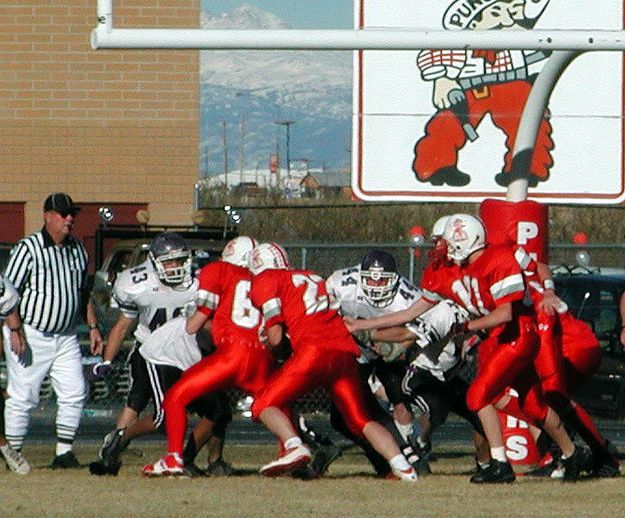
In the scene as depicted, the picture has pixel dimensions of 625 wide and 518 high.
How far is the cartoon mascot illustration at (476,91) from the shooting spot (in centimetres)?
1207

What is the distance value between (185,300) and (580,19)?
3343 millimetres

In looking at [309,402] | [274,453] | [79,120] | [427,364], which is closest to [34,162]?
[79,120]

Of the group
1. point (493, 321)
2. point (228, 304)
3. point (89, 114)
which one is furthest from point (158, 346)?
point (89, 114)

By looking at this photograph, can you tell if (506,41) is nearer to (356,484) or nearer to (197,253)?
(356,484)

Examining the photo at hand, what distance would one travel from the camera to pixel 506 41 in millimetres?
10039

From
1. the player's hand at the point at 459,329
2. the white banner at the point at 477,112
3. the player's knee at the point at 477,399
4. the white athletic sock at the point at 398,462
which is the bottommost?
the white athletic sock at the point at 398,462

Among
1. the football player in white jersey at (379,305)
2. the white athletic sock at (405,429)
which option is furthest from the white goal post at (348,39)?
the white athletic sock at (405,429)

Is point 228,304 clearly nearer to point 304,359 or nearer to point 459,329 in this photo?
point 304,359

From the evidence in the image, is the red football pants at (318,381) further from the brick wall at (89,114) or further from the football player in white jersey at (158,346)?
the brick wall at (89,114)

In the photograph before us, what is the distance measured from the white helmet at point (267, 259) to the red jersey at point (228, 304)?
0.27 feet

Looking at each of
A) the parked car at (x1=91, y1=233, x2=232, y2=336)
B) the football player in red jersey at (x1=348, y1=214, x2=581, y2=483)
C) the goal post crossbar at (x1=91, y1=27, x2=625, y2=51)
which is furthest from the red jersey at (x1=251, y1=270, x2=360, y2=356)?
the parked car at (x1=91, y1=233, x2=232, y2=336)

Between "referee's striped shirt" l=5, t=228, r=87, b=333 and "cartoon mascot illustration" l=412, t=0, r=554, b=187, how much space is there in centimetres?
250

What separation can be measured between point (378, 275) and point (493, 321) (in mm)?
1077

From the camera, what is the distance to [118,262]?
56.7 ft
